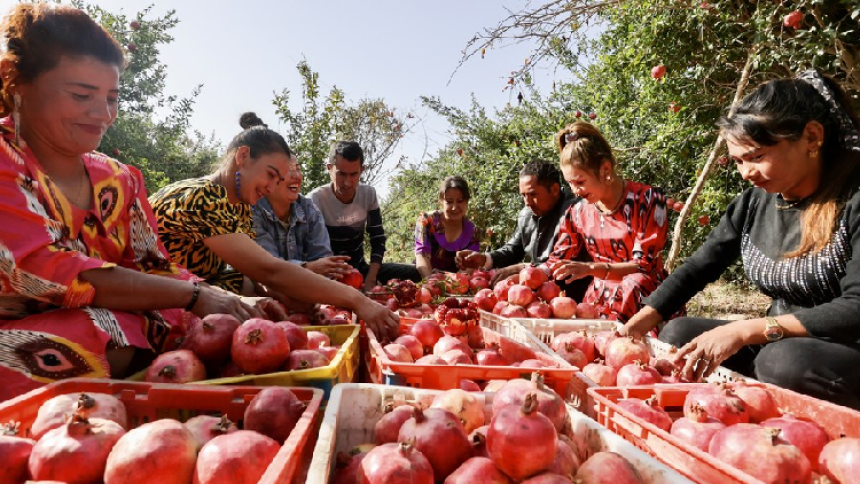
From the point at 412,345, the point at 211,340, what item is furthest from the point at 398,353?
the point at 211,340

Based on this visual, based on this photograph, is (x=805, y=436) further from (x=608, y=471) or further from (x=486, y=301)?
(x=486, y=301)

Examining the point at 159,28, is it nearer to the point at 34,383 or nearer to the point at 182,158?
the point at 182,158

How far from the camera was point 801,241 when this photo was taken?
2.28m

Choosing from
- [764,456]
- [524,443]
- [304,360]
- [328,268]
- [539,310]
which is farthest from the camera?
[539,310]

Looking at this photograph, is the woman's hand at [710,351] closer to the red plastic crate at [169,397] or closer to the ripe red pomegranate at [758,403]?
the ripe red pomegranate at [758,403]

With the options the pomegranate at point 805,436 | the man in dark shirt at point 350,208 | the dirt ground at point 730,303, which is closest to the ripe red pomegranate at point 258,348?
the pomegranate at point 805,436

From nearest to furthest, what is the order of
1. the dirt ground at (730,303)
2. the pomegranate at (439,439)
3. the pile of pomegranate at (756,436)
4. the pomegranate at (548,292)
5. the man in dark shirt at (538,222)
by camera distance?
1. the pomegranate at (439,439)
2. the pile of pomegranate at (756,436)
3. the pomegranate at (548,292)
4. the man in dark shirt at (538,222)
5. the dirt ground at (730,303)

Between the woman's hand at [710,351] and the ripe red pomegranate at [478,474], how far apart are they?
52.0 inches

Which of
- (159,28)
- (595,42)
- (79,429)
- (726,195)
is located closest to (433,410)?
(79,429)

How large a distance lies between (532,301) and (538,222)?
4.93 ft

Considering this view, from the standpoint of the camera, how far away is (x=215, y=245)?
104 inches

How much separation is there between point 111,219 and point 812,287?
10.1 ft

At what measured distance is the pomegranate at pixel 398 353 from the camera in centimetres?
203

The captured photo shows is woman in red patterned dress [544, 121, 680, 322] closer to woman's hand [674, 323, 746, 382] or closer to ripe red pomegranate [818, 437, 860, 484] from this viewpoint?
woman's hand [674, 323, 746, 382]
